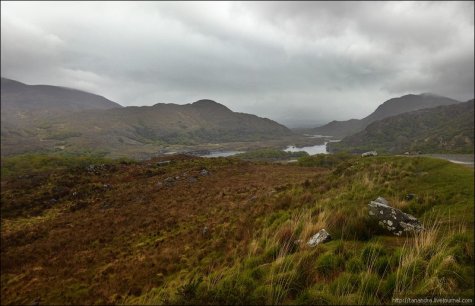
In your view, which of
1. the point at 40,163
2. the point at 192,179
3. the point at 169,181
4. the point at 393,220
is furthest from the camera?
the point at 40,163

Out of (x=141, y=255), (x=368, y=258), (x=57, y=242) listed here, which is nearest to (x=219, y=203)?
(x=141, y=255)

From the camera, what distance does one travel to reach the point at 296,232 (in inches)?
397

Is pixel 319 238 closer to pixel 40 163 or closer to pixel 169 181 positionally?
pixel 169 181

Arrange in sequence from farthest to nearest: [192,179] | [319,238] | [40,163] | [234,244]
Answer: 1. [40,163]
2. [192,179]
3. [234,244]
4. [319,238]

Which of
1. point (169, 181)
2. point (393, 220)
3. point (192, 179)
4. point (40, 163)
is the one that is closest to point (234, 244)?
point (393, 220)

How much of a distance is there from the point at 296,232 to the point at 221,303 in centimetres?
496

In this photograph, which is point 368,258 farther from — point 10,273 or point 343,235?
point 10,273

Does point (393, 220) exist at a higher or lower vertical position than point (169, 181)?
higher

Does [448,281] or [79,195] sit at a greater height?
[448,281]

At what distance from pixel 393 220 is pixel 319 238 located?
2710 mm

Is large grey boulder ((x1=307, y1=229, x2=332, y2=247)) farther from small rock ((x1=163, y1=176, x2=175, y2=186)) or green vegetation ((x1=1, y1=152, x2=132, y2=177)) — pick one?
green vegetation ((x1=1, y1=152, x2=132, y2=177))

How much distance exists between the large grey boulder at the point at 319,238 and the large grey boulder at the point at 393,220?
1993 mm

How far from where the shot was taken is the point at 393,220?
9414 millimetres

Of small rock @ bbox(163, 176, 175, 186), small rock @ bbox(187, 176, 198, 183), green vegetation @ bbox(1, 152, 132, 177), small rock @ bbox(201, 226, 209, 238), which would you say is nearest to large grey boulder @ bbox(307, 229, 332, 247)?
small rock @ bbox(201, 226, 209, 238)
